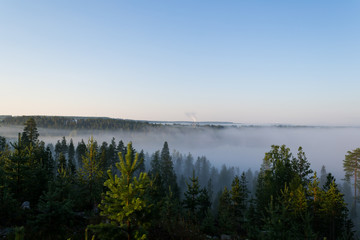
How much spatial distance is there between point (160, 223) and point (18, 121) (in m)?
239

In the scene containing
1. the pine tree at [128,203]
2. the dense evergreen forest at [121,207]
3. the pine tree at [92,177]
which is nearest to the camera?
the pine tree at [128,203]

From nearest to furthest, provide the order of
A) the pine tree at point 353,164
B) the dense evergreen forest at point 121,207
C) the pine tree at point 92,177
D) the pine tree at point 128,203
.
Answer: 1. the pine tree at point 128,203
2. the dense evergreen forest at point 121,207
3. the pine tree at point 92,177
4. the pine tree at point 353,164

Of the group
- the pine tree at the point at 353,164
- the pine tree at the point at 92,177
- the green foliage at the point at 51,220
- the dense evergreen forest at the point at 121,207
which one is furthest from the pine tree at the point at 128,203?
the pine tree at the point at 353,164

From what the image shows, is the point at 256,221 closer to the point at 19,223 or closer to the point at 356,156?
the point at 19,223

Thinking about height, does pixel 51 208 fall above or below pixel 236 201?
above

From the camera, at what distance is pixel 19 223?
37.0 feet

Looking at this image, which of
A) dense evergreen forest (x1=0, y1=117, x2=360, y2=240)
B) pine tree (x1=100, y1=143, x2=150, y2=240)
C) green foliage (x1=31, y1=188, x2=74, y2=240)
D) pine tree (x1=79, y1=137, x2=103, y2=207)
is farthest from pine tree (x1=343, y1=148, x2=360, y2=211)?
green foliage (x1=31, y1=188, x2=74, y2=240)

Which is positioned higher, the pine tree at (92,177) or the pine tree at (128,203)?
the pine tree at (128,203)

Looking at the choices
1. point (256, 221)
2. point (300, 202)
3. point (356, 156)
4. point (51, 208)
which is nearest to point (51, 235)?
point (51, 208)

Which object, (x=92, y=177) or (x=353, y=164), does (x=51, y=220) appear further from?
(x=353, y=164)

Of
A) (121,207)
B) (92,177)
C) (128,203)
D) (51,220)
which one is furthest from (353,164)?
(51,220)

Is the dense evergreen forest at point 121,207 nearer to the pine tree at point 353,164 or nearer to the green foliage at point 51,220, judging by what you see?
the green foliage at point 51,220

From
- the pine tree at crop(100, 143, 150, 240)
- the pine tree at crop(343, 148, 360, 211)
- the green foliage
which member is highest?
the pine tree at crop(100, 143, 150, 240)

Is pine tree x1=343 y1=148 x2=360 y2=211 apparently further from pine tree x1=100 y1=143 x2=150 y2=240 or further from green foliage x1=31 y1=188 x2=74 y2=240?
green foliage x1=31 y1=188 x2=74 y2=240
